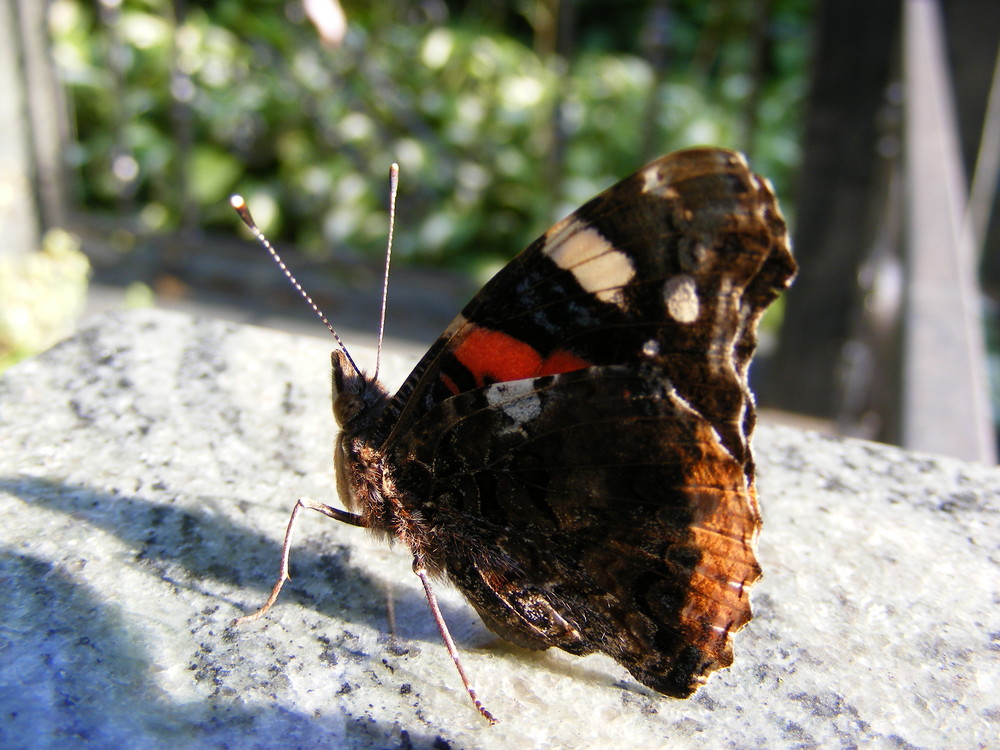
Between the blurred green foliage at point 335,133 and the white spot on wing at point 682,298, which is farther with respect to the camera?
the blurred green foliage at point 335,133

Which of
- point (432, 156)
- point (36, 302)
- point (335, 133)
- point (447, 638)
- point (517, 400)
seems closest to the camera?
point (447, 638)

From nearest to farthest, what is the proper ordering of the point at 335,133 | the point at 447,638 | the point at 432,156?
the point at 447,638
the point at 335,133
the point at 432,156

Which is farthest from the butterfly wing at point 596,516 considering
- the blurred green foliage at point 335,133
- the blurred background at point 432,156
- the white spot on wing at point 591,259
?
the blurred green foliage at point 335,133

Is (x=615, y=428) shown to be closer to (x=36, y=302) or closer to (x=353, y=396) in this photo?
(x=353, y=396)

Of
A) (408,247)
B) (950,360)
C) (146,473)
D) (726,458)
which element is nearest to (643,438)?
(726,458)

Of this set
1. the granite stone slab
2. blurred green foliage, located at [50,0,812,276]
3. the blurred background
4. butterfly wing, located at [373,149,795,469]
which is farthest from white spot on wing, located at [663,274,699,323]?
blurred green foliage, located at [50,0,812,276]

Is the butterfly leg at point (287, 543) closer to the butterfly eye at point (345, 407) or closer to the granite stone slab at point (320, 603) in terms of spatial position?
the granite stone slab at point (320, 603)

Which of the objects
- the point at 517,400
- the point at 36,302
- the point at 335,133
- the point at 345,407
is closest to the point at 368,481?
the point at 345,407

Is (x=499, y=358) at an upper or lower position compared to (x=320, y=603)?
upper
